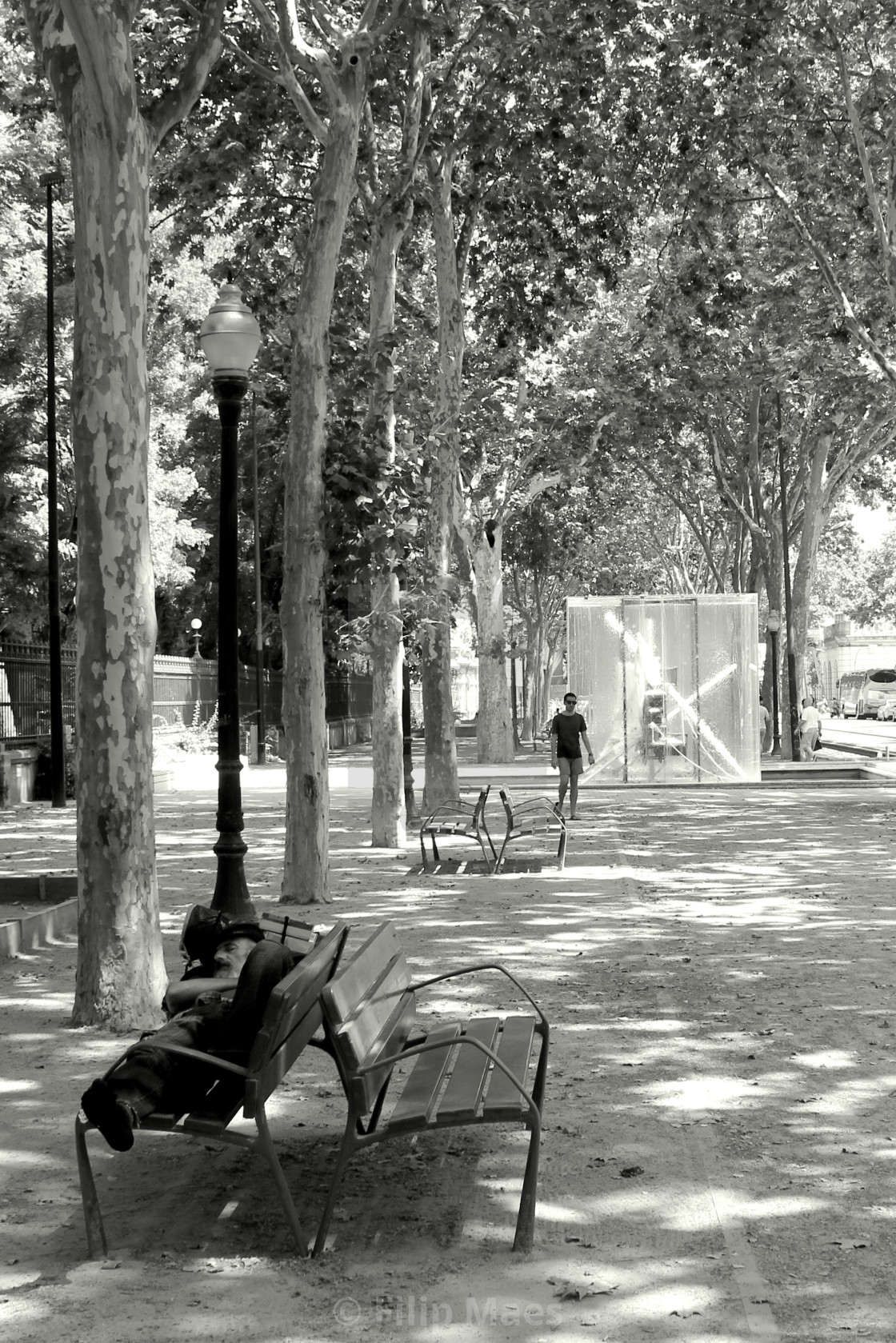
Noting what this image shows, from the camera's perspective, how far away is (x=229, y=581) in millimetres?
10477

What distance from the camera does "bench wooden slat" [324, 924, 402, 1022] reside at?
474cm

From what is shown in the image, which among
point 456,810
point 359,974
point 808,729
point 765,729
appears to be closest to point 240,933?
point 359,974

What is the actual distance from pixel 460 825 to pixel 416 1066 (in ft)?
40.9

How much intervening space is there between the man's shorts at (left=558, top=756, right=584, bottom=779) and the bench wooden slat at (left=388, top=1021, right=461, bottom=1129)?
46.7 feet

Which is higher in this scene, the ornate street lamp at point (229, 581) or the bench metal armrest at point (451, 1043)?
the ornate street lamp at point (229, 581)

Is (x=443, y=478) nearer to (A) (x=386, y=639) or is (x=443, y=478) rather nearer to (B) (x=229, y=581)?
(A) (x=386, y=639)

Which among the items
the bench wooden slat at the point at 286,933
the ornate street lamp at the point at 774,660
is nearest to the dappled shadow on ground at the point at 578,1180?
the bench wooden slat at the point at 286,933

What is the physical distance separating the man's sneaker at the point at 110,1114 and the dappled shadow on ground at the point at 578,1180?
357 millimetres

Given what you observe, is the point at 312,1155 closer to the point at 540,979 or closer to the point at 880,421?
the point at 540,979

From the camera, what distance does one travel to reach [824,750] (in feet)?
135

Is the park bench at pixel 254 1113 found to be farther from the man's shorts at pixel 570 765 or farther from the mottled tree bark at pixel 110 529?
the man's shorts at pixel 570 765

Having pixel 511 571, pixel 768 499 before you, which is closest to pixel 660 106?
pixel 768 499

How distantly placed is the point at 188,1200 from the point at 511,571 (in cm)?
4587

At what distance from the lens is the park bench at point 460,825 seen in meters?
14.7
